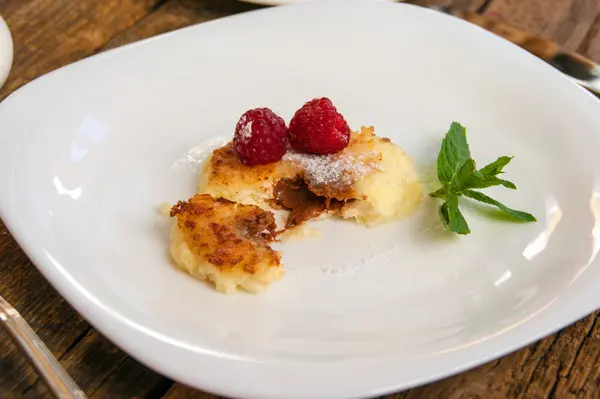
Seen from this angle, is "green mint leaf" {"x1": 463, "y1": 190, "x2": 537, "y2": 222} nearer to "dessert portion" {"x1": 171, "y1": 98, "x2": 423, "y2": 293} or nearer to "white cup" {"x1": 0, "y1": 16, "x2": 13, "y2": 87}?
"dessert portion" {"x1": 171, "y1": 98, "x2": 423, "y2": 293}

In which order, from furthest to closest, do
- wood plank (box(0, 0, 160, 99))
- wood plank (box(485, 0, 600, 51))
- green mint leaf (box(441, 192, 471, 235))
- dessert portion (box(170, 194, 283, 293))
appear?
wood plank (box(485, 0, 600, 51)) → wood plank (box(0, 0, 160, 99)) → green mint leaf (box(441, 192, 471, 235)) → dessert portion (box(170, 194, 283, 293))

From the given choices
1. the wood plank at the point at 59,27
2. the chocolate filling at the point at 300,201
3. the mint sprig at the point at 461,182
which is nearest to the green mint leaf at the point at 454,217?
the mint sprig at the point at 461,182

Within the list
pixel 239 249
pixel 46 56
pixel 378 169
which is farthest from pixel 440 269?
pixel 46 56

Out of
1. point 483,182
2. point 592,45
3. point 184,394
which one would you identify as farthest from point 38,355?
point 592,45

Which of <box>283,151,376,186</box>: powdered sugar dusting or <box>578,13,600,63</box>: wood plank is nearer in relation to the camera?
<box>283,151,376,186</box>: powdered sugar dusting

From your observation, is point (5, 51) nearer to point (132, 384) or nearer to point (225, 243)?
point (225, 243)

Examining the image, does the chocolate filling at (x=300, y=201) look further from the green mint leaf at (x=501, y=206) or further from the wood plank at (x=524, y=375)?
the wood plank at (x=524, y=375)

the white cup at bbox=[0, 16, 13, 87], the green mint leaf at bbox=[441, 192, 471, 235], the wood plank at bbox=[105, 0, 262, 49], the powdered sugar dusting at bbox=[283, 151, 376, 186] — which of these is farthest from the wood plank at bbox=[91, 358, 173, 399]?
the wood plank at bbox=[105, 0, 262, 49]
